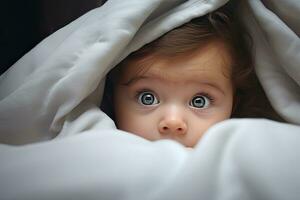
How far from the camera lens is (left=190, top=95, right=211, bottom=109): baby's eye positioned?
0.73 metres

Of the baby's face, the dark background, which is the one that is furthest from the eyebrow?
the dark background

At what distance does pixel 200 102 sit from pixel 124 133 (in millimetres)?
171

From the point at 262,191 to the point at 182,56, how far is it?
0.93ft

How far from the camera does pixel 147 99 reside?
2.40 ft

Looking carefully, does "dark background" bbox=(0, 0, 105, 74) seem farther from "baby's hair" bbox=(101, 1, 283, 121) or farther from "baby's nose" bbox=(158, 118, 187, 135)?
"baby's nose" bbox=(158, 118, 187, 135)

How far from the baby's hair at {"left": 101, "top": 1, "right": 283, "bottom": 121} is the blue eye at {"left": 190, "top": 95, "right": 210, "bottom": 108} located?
0.07 m

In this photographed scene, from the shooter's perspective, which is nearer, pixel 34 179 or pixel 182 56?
pixel 34 179

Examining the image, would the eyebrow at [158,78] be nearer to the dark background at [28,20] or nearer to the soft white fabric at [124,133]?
the soft white fabric at [124,133]

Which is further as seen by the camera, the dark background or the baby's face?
the dark background

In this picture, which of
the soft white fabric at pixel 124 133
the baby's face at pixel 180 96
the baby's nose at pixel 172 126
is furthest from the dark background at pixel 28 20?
the baby's nose at pixel 172 126

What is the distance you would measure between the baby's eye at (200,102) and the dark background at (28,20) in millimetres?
338

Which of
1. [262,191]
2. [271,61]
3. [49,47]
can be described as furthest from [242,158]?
[49,47]

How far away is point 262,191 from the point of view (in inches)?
20.2

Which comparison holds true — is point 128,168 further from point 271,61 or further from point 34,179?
point 271,61
